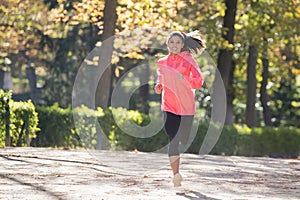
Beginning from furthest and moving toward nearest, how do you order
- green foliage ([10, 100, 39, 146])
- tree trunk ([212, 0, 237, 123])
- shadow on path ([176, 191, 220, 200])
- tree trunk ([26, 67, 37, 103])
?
tree trunk ([26, 67, 37, 103]), tree trunk ([212, 0, 237, 123]), green foliage ([10, 100, 39, 146]), shadow on path ([176, 191, 220, 200])

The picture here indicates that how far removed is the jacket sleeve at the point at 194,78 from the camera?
1034 cm

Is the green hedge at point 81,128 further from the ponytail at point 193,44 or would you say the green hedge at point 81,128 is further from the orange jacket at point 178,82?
the orange jacket at point 178,82

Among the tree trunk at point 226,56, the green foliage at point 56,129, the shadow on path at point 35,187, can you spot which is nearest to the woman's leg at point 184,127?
the shadow on path at point 35,187

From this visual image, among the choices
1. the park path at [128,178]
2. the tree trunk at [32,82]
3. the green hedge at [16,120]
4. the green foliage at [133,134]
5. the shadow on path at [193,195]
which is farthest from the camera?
the tree trunk at [32,82]

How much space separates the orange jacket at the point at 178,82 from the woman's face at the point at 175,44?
9 cm

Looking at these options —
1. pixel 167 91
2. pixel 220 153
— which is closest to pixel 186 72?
pixel 167 91

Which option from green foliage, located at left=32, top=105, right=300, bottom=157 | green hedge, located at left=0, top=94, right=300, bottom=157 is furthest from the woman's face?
green foliage, located at left=32, top=105, right=300, bottom=157

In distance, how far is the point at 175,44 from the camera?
1064 cm

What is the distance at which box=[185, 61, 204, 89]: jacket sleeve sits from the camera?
10336 millimetres

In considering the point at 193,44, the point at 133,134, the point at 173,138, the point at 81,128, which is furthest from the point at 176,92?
the point at 133,134

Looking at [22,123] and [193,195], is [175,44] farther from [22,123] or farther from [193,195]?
[22,123]

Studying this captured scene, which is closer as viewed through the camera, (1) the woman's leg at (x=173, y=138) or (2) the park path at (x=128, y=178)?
(2) the park path at (x=128, y=178)

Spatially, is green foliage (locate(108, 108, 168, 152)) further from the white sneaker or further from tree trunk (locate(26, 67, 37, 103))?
tree trunk (locate(26, 67, 37, 103))

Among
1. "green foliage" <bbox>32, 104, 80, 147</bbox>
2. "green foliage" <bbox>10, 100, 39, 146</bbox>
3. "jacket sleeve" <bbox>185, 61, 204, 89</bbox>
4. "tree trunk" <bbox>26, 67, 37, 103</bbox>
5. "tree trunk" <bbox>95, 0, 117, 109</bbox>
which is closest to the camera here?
"jacket sleeve" <bbox>185, 61, 204, 89</bbox>
